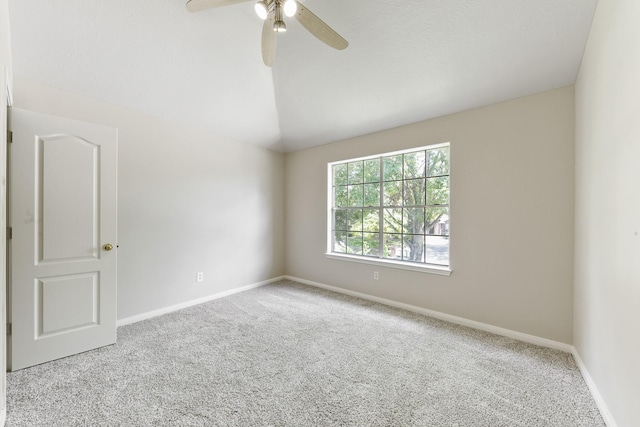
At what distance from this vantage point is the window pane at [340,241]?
13.9 ft

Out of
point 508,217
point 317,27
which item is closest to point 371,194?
point 508,217

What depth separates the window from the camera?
10.6 ft

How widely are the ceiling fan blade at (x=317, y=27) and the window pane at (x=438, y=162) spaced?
188cm

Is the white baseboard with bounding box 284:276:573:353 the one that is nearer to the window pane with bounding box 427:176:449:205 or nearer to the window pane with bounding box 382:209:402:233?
the window pane with bounding box 382:209:402:233

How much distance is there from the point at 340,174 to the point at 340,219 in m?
0.73

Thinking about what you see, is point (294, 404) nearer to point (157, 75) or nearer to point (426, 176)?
point (426, 176)

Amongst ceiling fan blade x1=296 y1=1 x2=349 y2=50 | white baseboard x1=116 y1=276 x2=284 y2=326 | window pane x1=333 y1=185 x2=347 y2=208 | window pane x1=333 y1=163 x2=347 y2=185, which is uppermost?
ceiling fan blade x1=296 y1=1 x2=349 y2=50

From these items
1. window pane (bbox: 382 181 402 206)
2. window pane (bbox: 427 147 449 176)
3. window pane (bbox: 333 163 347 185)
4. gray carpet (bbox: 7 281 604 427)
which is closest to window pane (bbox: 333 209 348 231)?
window pane (bbox: 333 163 347 185)

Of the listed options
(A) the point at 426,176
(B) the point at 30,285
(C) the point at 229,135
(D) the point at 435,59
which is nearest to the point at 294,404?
(B) the point at 30,285

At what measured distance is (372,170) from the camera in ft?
12.8

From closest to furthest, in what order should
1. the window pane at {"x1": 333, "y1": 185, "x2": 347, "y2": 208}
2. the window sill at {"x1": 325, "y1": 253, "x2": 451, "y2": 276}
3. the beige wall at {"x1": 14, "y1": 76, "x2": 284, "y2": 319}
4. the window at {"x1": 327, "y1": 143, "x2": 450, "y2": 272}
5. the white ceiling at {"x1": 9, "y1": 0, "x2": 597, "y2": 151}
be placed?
the white ceiling at {"x1": 9, "y1": 0, "x2": 597, "y2": 151} → the beige wall at {"x1": 14, "y1": 76, "x2": 284, "y2": 319} → the window sill at {"x1": 325, "y1": 253, "x2": 451, "y2": 276} → the window at {"x1": 327, "y1": 143, "x2": 450, "y2": 272} → the window pane at {"x1": 333, "y1": 185, "x2": 347, "y2": 208}

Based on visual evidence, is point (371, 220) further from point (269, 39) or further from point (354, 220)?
point (269, 39)

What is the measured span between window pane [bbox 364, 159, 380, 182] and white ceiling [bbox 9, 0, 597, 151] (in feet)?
2.25

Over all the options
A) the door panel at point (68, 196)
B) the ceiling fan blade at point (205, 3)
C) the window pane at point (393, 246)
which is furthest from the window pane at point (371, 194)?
the door panel at point (68, 196)
